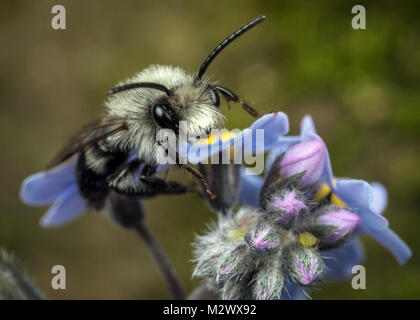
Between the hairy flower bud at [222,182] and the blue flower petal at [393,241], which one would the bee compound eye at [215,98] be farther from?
the blue flower petal at [393,241]

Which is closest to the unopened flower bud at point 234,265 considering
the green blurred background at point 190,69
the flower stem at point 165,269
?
the flower stem at point 165,269

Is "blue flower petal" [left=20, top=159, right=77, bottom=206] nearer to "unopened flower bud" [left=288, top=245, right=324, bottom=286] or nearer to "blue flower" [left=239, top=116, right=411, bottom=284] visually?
"blue flower" [left=239, top=116, right=411, bottom=284]

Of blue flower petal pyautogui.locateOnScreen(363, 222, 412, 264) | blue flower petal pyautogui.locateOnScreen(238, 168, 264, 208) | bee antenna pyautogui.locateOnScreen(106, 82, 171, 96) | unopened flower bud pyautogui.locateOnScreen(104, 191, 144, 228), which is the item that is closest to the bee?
bee antenna pyautogui.locateOnScreen(106, 82, 171, 96)

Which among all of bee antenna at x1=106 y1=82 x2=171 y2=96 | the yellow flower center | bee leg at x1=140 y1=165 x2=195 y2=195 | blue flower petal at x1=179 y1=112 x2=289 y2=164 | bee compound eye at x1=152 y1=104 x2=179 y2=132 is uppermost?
bee antenna at x1=106 y1=82 x2=171 y2=96

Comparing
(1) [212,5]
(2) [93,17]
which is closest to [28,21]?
(2) [93,17]

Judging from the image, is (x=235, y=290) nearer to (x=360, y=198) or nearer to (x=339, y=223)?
(x=339, y=223)
